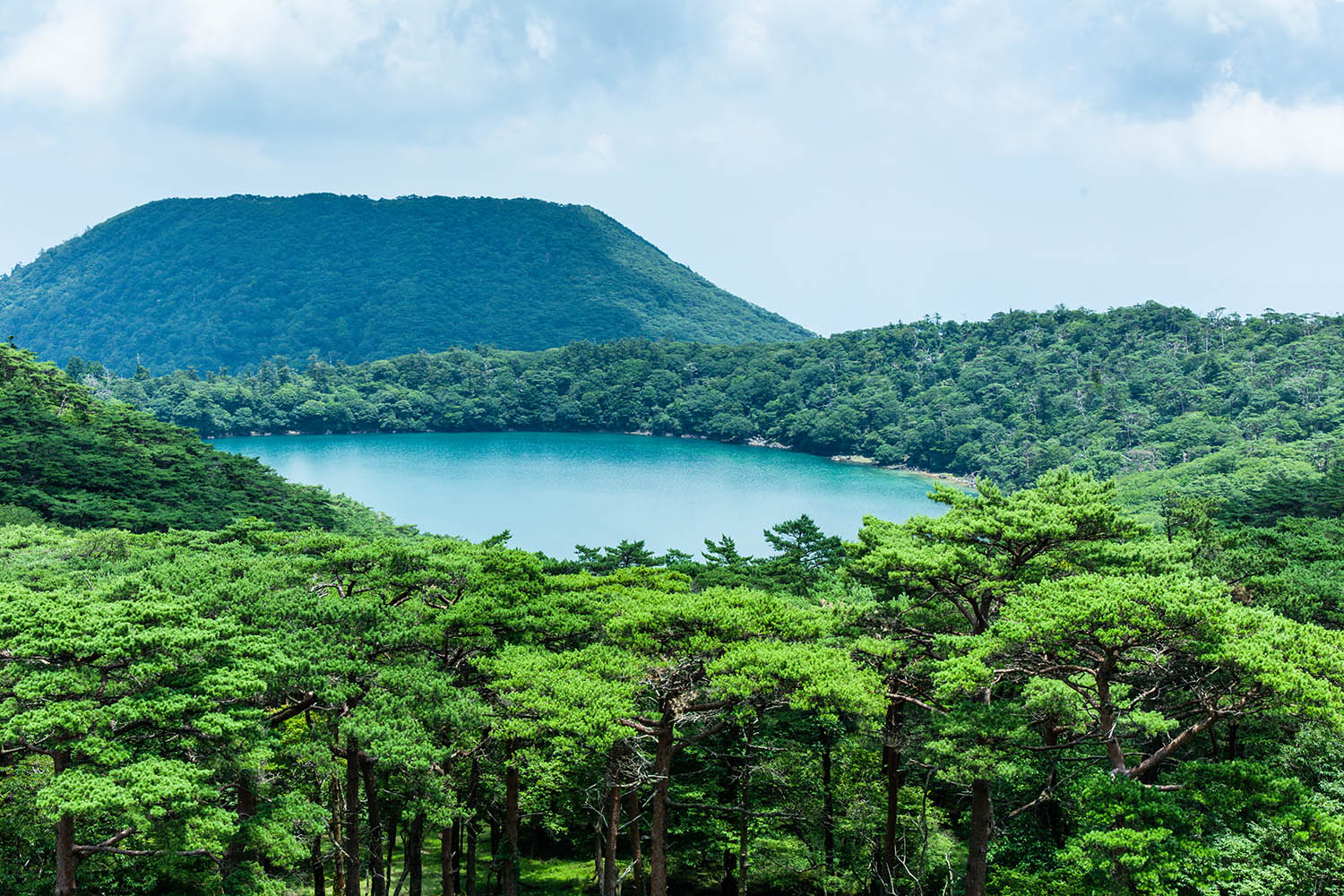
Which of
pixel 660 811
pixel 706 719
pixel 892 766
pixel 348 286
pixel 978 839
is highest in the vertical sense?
pixel 348 286

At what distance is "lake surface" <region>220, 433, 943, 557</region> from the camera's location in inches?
2079

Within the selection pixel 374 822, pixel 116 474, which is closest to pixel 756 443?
pixel 116 474

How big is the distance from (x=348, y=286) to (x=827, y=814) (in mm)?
163128

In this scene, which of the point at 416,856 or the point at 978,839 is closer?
the point at 978,839

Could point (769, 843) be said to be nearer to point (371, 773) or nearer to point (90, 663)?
point (371, 773)

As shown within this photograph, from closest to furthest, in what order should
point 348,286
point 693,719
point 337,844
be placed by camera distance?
1. point 693,719
2. point 337,844
3. point 348,286

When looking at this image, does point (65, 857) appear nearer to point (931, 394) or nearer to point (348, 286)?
point (931, 394)

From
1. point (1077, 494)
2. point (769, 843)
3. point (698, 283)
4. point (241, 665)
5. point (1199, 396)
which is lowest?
point (769, 843)

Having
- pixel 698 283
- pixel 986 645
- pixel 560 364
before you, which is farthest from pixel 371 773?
pixel 698 283

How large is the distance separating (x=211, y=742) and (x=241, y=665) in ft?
2.82

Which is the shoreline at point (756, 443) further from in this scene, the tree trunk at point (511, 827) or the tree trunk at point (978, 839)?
the tree trunk at point (511, 827)

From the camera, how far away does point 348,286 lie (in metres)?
162

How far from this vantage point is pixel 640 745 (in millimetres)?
13031

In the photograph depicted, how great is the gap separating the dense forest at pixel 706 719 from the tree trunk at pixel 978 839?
0.17 ft
